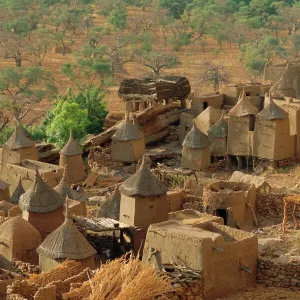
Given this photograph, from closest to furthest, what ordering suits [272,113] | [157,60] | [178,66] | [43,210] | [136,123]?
[43,210] < [272,113] < [136,123] < [157,60] < [178,66]

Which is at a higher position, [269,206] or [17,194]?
[269,206]

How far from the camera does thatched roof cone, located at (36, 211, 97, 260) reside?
18.8 metres

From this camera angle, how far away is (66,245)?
18.9 meters

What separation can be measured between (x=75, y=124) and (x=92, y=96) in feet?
13.4

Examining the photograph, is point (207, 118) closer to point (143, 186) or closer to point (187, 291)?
→ point (143, 186)

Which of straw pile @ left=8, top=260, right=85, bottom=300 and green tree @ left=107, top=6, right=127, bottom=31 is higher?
green tree @ left=107, top=6, right=127, bottom=31

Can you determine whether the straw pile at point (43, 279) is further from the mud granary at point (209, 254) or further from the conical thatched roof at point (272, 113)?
the conical thatched roof at point (272, 113)

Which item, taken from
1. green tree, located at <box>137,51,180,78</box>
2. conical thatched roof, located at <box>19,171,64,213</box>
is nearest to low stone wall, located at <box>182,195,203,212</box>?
conical thatched roof, located at <box>19,171,64,213</box>

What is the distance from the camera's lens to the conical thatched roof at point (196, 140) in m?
32.2

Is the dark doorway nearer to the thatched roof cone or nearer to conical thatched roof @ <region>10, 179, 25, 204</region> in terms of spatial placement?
the thatched roof cone

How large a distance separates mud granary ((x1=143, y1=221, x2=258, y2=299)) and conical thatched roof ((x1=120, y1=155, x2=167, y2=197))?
2.59m

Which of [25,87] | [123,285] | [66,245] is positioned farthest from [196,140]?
[25,87]

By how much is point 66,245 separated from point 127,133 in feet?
50.2

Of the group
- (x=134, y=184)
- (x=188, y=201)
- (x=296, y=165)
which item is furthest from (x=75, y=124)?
(x=134, y=184)
